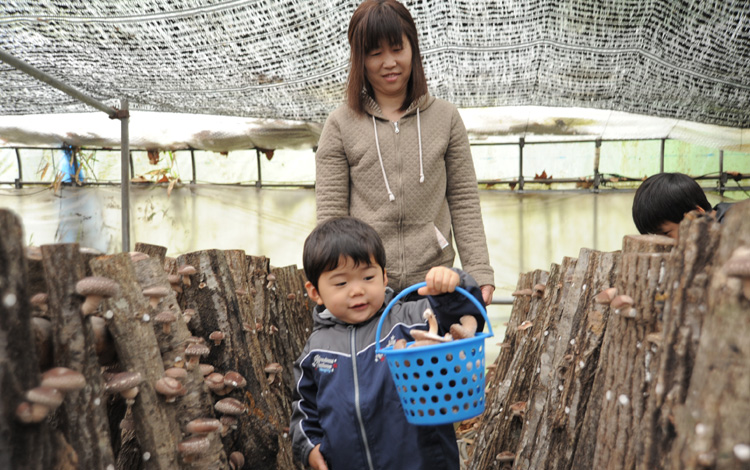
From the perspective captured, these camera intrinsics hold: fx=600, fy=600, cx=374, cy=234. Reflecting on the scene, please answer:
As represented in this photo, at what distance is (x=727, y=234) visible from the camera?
135 centimetres

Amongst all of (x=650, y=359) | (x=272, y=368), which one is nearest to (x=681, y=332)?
(x=650, y=359)

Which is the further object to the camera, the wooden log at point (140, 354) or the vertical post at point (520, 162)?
the vertical post at point (520, 162)

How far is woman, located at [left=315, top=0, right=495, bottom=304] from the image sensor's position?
9.20 feet

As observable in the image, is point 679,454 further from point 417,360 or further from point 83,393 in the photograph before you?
point 83,393

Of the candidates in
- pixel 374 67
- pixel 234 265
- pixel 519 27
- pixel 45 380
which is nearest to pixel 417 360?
pixel 45 380

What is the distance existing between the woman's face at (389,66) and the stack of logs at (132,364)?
131 cm

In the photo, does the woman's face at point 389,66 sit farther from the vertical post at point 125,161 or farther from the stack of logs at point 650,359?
the vertical post at point 125,161

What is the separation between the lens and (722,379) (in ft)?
4.15

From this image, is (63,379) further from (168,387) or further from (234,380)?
(234,380)

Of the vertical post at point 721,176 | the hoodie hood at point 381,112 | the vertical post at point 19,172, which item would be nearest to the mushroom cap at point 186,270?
the hoodie hood at point 381,112

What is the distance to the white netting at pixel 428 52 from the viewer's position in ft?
13.0

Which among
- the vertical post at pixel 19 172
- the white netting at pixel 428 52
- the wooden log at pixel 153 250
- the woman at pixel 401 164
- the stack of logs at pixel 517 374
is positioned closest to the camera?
the stack of logs at pixel 517 374

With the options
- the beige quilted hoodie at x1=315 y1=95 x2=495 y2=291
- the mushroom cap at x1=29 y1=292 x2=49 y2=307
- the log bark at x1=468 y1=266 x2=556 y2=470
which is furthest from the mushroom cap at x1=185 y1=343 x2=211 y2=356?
the log bark at x1=468 y1=266 x2=556 y2=470

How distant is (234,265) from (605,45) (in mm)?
3076
